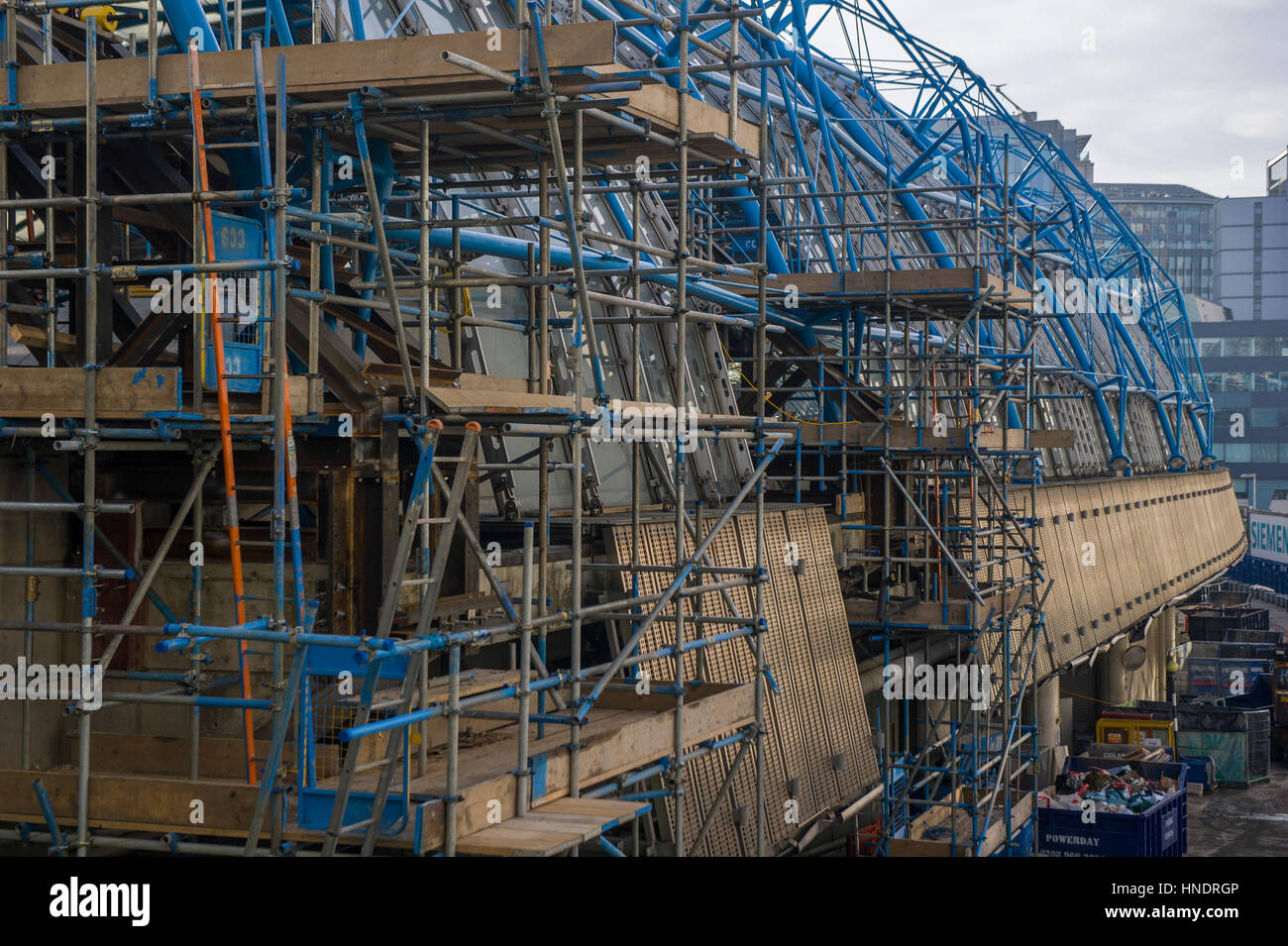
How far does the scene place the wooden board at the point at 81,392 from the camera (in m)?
9.18

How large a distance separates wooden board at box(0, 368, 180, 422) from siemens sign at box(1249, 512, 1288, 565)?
208 ft

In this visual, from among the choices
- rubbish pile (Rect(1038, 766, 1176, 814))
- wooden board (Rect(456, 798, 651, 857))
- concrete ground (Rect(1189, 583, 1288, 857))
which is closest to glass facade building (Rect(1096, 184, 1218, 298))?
concrete ground (Rect(1189, 583, 1288, 857))

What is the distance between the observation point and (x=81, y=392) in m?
9.28

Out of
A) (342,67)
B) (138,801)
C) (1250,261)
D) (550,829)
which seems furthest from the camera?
(1250,261)

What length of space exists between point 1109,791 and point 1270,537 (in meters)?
51.2

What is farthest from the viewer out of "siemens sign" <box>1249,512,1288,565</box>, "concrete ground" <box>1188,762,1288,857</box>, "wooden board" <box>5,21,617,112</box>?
"siemens sign" <box>1249,512,1288,565</box>

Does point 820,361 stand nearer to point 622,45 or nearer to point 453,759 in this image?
point 622,45

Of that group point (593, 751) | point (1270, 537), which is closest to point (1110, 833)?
point (593, 751)

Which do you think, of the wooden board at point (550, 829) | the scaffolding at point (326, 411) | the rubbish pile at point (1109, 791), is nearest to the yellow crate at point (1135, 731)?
the rubbish pile at point (1109, 791)

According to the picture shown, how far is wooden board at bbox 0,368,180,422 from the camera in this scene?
918 centimetres

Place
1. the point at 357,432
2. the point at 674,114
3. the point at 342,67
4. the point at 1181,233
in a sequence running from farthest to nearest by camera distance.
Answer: the point at 1181,233, the point at 674,114, the point at 357,432, the point at 342,67

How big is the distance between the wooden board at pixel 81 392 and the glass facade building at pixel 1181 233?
125 meters

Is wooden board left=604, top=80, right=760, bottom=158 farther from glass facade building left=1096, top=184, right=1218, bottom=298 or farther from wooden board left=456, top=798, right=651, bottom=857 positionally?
glass facade building left=1096, top=184, right=1218, bottom=298

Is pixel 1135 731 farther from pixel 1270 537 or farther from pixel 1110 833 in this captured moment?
pixel 1270 537
